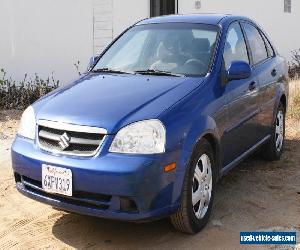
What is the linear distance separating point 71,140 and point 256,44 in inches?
108

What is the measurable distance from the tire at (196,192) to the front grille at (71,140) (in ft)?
2.34

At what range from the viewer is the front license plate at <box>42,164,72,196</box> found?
140 inches

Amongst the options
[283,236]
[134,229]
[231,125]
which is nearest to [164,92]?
[231,125]

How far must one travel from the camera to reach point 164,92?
12.8 ft

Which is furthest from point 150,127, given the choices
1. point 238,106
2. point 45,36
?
point 45,36

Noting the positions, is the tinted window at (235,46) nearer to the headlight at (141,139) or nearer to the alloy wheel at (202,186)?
the alloy wheel at (202,186)


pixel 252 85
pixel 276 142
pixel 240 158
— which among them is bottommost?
pixel 276 142

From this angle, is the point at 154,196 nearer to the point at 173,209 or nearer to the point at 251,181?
the point at 173,209

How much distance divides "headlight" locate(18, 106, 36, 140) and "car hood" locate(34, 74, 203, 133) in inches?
2.7

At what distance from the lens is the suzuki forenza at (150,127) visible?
349cm

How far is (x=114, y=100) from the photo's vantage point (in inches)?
153

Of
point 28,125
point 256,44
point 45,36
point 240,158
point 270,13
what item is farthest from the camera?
point 270,13

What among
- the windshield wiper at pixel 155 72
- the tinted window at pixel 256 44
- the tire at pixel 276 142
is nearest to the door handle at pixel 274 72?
the tinted window at pixel 256 44

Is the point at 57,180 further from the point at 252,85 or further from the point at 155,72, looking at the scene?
the point at 252,85
